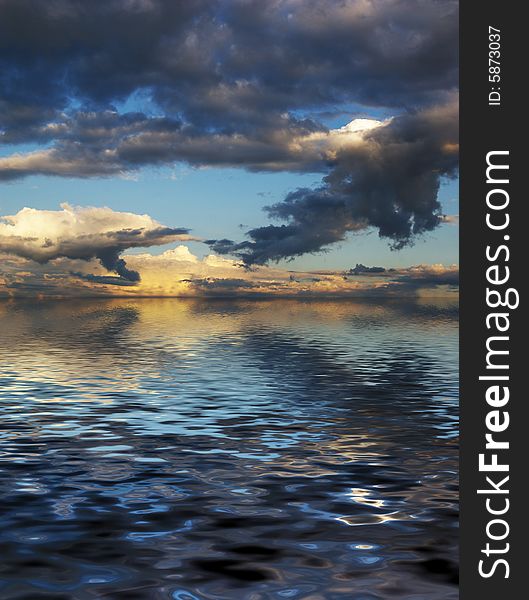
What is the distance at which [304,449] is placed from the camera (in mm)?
33219

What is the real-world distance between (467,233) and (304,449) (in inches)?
730

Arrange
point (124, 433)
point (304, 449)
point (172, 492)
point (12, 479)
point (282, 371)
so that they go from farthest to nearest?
point (282, 371) < point (124, 433) < point (304, 449) < point (12, 479) < point (172, 492)

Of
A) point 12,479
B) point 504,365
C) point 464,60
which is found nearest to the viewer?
point 504,365

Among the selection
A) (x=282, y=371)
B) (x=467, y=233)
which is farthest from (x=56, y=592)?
(x=282, y=371)

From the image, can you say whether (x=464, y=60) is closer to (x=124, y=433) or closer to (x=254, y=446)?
(x=254, y=446)

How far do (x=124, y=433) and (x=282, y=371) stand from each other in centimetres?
3531

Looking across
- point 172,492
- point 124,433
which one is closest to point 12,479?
point 172,492

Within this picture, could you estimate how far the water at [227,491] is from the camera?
1764cm

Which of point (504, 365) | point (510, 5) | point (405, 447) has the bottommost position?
point (405, 447)

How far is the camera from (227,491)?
83.7 ft

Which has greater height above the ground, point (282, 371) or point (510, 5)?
point (510, 5)

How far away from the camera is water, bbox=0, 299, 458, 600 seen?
17.6 m

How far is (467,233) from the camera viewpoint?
16672 millimetres

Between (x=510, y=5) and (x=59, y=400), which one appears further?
(x=59, y=400)
